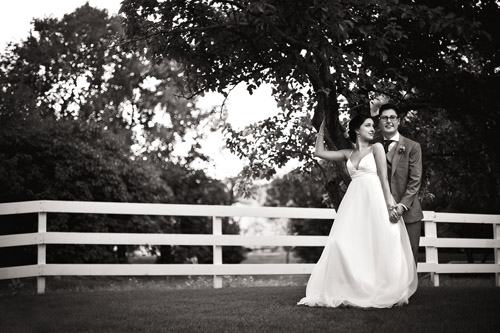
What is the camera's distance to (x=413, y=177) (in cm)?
674

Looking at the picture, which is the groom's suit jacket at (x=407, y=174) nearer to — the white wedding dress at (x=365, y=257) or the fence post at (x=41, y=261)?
the white wedding dress at (x=365, y=257)

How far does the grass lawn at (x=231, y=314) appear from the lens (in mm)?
5480

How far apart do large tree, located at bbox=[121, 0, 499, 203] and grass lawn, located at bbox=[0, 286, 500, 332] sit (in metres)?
2.23

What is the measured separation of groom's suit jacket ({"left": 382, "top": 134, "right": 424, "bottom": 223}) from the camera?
6730 mm

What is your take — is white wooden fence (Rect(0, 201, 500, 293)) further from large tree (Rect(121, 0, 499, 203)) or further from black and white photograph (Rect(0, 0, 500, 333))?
large tree (Rect(121, 0, 499, 203))

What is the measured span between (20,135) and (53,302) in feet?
27.3

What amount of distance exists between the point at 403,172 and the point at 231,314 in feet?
8.11

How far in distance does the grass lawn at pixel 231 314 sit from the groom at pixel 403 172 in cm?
94

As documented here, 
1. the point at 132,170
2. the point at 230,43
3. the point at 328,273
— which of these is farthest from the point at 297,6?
the point at 132,170

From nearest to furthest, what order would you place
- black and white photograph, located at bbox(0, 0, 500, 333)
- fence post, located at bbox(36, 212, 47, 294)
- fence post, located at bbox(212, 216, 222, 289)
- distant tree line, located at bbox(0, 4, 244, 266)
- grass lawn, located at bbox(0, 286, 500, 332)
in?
grass lawn, located at bbox(0, 286, 500, 332) < black and white photograph, located at bbox(0, 0, 500, 333) < fence post, located at bbox(36, 212, 47, 294) < fence post, located at bbox(212, 216, 222, 289) < distant tree line, located at bbox(0, 4, 244, 266)

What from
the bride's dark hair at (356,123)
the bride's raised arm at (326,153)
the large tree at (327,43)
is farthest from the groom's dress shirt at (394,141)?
the large tree at (327,43)

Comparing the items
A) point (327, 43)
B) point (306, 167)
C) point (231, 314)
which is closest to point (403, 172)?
point (327, 43)

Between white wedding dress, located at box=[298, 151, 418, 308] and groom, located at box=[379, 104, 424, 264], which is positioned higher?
groom, located at box=[379, 104, 424, 264]

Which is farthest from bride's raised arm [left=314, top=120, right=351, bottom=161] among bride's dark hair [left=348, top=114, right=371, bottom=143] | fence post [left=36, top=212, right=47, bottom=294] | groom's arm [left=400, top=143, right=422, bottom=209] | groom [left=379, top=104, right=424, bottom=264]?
fence post [left=36, top=212, right=47, bottom=294]
